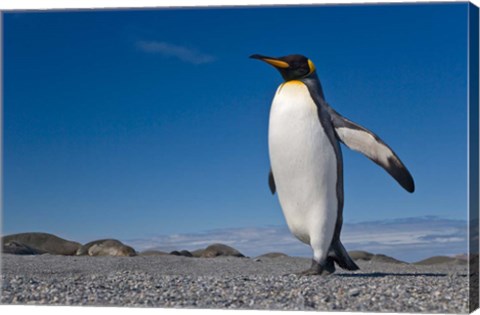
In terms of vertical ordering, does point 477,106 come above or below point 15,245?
above

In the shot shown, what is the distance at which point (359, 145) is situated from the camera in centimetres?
838

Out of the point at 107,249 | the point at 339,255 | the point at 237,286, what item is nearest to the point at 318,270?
the point at 339,255

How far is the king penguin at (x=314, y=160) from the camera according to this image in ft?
27.3

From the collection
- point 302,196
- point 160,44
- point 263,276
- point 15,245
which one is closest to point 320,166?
point 302,196

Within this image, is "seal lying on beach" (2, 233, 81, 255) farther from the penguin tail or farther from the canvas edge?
the canvas edge

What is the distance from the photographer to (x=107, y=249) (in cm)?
998

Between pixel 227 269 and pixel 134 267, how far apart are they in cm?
96

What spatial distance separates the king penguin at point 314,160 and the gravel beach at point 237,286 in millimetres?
353

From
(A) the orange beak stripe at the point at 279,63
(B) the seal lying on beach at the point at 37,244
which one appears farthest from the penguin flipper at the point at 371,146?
(B) the seal lying on beach at the point at 37,244

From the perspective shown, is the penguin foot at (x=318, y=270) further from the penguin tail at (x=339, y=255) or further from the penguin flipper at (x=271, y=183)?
the penguin flipper at (x=271, y=183)

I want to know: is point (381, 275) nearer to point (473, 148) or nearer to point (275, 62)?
point (473, 148)

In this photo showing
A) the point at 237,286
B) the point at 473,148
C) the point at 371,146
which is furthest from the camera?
the point at 371,146

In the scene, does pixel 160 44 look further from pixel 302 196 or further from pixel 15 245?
pixel 15 245

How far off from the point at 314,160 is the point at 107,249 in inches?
108
